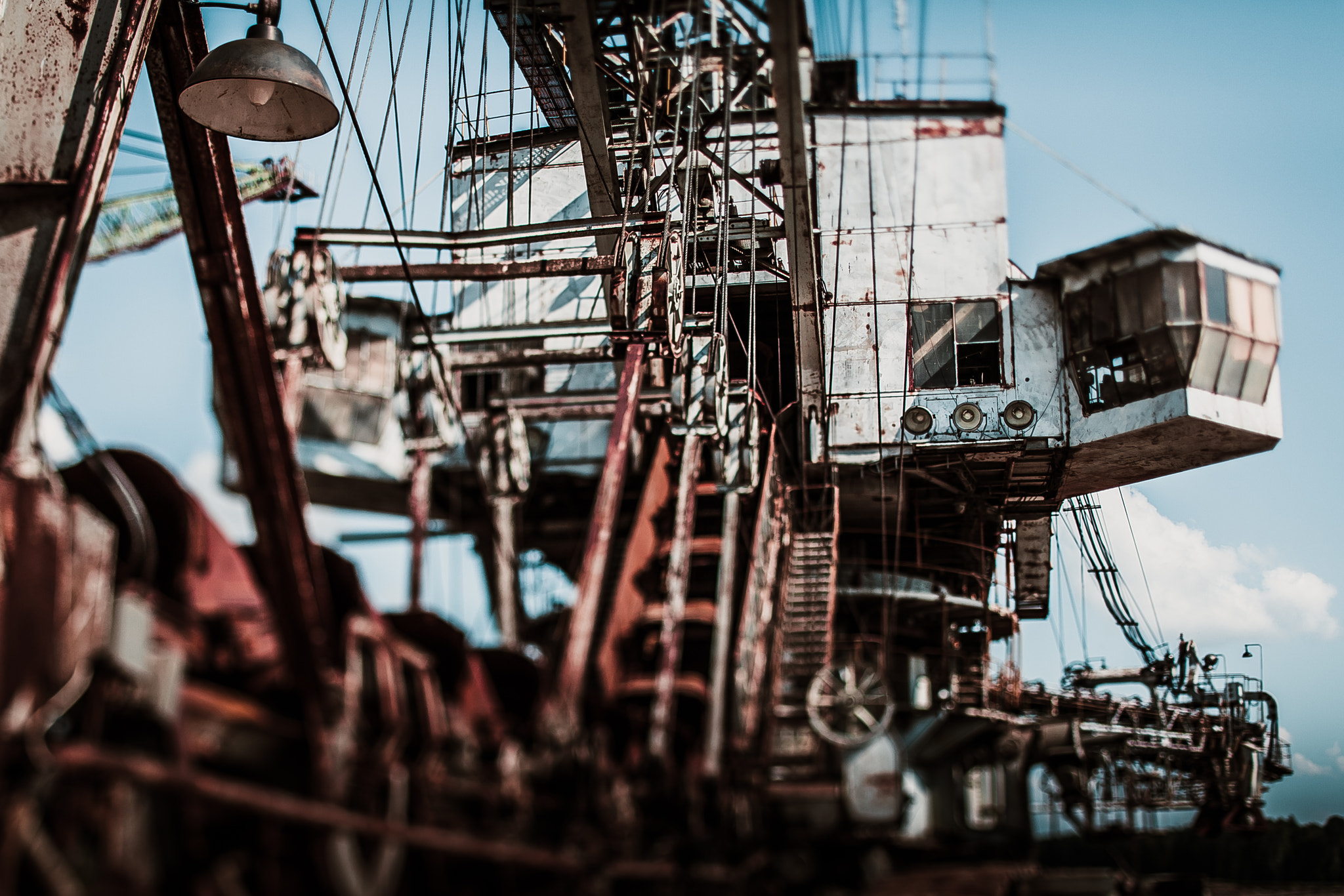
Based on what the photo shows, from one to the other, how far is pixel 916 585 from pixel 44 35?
14.6 metres

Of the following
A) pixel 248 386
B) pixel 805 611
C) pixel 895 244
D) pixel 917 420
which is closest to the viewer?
pixel 248 386

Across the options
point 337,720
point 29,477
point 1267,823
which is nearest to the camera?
point 29,477

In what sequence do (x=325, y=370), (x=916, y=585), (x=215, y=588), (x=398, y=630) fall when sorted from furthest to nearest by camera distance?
(x=916, y=585) < (x=325, y=370) < (x=398, y=630) < (x=215, y=588)

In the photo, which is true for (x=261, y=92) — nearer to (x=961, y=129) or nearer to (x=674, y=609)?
(x=674, y=609)

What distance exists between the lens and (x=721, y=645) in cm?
1024

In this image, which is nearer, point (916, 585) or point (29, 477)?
point (29, 477)

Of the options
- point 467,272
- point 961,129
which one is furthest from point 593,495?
point 961,129

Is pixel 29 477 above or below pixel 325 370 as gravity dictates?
below

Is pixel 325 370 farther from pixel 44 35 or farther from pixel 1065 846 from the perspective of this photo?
pixel 1065 846

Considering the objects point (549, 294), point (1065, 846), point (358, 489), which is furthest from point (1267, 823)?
point (358, 489)

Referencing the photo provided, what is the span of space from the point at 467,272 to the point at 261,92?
271cm

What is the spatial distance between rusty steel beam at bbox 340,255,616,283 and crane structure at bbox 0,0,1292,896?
5cm

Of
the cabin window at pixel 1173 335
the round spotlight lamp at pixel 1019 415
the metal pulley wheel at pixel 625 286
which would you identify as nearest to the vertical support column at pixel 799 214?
the round spotlight lamp at pixel 1019 415

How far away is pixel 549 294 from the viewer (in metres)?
22.5
